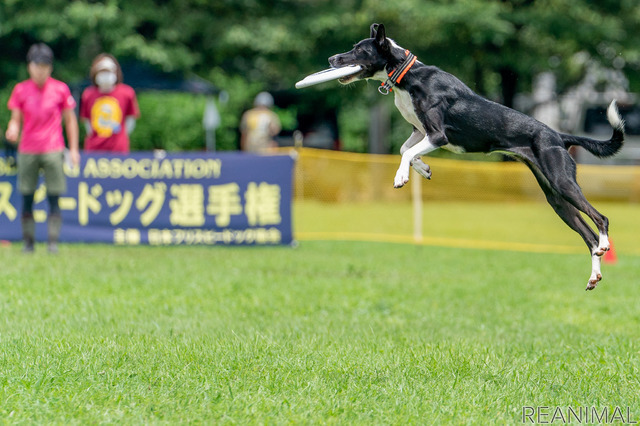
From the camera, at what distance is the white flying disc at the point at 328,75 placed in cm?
503

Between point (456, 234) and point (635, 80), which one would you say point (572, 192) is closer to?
point (456, 234)

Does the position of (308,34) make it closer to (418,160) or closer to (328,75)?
(418,160)

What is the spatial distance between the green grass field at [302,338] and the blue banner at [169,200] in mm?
450

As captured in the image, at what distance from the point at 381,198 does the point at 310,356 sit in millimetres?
8277

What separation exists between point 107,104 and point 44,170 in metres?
1.54

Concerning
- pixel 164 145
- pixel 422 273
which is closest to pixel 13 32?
pixel 164 145

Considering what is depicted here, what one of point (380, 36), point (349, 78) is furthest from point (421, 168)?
point (380, 36)

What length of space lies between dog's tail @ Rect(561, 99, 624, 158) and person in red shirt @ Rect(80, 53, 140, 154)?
7185 mm

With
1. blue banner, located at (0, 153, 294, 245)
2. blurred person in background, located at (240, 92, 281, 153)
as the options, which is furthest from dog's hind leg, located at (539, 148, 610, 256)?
blurred person in background, located at (240, 92, 281, 153)

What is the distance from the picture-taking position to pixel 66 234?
11508 millimetres

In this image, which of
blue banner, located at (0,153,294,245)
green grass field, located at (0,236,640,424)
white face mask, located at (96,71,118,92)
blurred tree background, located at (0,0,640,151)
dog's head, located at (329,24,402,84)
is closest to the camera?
green grass field, located at (0,236,640,424)

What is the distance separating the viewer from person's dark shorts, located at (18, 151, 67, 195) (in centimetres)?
1003

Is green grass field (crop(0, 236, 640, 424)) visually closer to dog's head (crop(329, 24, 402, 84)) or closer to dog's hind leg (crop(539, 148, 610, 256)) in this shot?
dog's hind leg (crop(539, 148, 610, 256))

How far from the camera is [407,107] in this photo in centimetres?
523
